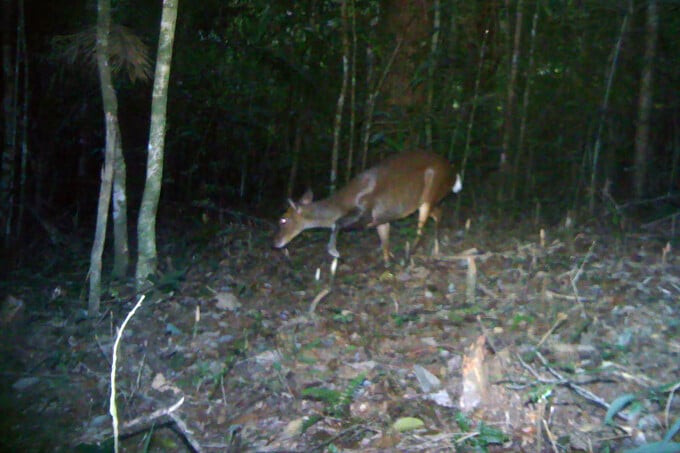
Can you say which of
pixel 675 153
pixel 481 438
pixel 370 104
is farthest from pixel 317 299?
pixel 675 153

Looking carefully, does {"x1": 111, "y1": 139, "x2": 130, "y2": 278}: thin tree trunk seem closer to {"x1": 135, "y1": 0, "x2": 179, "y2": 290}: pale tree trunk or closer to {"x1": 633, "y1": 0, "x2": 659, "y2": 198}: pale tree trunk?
{"x1": 135, "y1": 0, "x2": 179, "y2": 290}: pale tree trunk

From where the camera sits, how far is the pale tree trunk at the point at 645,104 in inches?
374

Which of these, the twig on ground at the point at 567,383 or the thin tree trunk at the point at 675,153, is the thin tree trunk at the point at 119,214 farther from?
the thin tree trunk at the point at 675,153

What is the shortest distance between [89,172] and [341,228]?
555 centimetres

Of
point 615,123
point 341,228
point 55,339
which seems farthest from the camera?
point 615,123

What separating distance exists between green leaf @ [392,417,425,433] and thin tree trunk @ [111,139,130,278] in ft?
13.5

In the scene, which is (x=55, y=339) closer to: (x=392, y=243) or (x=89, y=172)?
(x=392, y=243)

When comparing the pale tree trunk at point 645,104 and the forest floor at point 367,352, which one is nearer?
the forest floor at point 367,352

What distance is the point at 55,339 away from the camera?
6.65m

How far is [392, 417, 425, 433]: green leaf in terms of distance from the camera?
15.2ft

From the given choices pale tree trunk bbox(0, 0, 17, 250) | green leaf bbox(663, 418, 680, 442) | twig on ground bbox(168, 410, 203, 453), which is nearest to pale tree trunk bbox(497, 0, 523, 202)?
pale tree trunk bbox(0, 0, 17, 250)

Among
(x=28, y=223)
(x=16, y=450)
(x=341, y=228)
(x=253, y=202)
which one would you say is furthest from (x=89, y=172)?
(x=16, y=450)

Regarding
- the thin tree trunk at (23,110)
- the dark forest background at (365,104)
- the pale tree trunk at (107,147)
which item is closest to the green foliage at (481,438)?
the pale tree trunk at (107,147)

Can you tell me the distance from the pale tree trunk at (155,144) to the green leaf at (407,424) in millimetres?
3577
